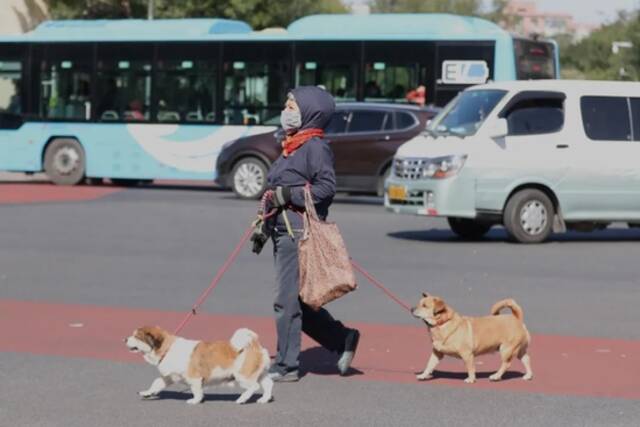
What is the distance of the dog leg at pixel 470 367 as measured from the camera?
9.22 meters

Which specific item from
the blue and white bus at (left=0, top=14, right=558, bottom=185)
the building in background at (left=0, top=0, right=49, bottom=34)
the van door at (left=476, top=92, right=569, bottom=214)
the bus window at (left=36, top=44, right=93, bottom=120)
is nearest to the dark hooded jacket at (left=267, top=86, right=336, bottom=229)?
the van door at (left=476, top=92, right=569, bottom=214)

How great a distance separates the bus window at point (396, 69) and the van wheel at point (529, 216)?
32.0 ft

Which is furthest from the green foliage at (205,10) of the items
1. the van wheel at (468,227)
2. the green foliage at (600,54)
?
the van wheel at (468,227)

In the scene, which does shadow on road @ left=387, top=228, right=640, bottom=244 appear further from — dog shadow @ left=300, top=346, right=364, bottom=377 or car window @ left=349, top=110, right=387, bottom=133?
dog shadow @ left=300, top=346, right=364, bottom=377

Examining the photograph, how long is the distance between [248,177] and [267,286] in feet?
42.4

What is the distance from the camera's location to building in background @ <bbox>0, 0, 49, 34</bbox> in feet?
173

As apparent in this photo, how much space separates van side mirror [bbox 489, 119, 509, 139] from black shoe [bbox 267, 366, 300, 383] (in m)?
10.0

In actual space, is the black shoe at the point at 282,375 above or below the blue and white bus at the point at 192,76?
below

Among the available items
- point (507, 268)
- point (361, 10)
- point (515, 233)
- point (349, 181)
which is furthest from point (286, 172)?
point (361, 10)

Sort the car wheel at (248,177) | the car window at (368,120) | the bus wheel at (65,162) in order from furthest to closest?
the bus wheel at (65,162) → the car wheel at (248,177) → the car window at (368,120)

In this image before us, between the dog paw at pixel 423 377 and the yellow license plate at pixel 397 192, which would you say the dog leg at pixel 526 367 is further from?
the yellow license plate at pixel 397 192

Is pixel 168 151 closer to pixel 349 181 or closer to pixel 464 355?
pixel 349 181

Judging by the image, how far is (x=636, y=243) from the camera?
20375 mm

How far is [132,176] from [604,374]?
2184 cm
